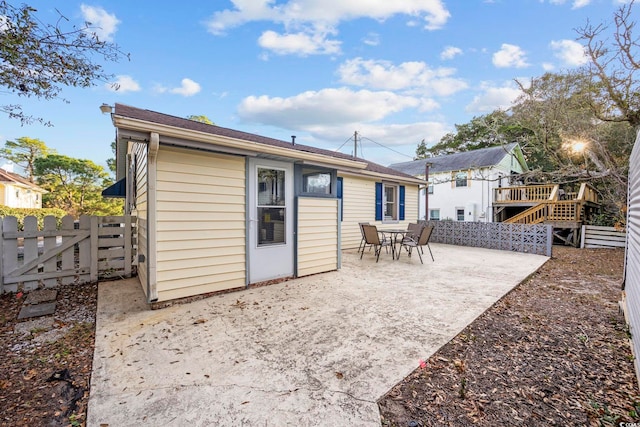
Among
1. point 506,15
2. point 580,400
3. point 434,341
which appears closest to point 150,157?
point 434,341

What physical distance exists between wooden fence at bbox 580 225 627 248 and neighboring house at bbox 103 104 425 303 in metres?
10.2

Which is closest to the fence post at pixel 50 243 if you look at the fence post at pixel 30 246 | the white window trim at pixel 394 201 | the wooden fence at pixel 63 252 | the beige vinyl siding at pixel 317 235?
the wooden fence at pixel 63 252

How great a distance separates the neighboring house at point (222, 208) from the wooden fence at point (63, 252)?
0.43 m

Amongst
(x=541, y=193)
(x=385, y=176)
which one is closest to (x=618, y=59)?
(x=385, y=176)

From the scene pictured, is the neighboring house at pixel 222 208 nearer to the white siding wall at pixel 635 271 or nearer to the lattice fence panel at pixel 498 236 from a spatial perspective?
the white siding wall at pixel 635 271

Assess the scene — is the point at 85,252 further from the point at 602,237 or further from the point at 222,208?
the point at 602,237

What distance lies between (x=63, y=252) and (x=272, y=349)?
160 inches

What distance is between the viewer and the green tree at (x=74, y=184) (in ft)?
69.7

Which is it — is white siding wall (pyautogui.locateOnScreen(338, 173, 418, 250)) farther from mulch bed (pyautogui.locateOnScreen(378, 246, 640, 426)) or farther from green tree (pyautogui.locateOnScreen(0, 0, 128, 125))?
green tree (pyautogui.locateOnScreen(0, 0, 128, 125))

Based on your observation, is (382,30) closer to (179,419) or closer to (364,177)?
(364,177)

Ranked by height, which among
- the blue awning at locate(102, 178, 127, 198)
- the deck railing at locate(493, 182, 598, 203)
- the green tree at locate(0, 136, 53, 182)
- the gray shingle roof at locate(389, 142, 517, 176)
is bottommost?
the blue awning at locate(102, 178, 127, 198)

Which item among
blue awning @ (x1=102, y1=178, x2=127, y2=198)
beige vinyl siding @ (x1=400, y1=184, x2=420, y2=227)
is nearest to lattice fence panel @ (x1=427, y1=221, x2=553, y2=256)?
beige vinyl siding @ (x1=400, y1=184, x2=420, y2=227)

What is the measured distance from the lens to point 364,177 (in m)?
8.95

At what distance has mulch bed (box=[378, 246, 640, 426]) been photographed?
1.70 metres
